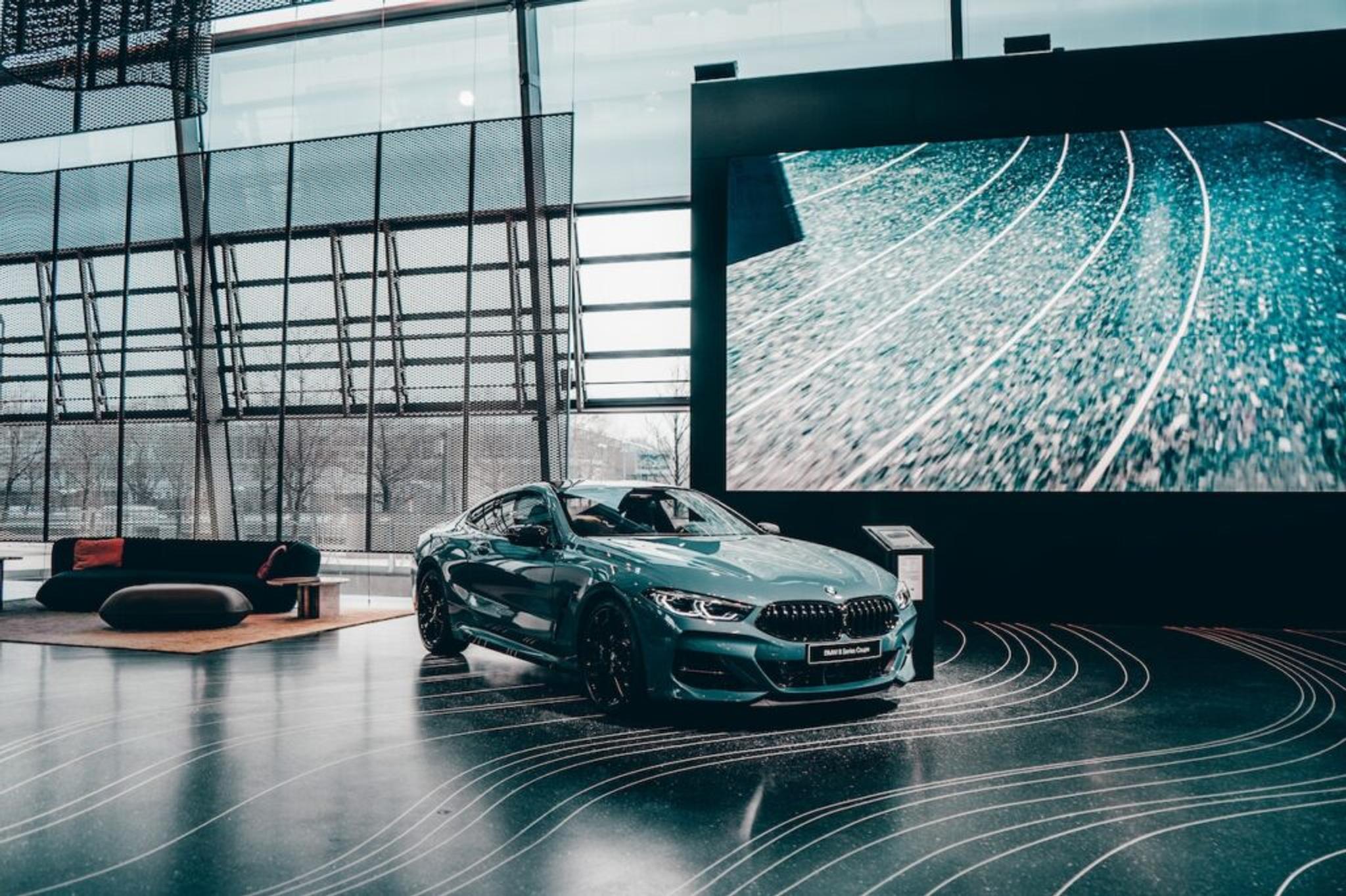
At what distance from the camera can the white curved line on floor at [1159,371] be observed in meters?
7.59

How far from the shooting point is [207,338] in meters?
Result: 10.1

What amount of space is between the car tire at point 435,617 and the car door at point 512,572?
0.36 meters

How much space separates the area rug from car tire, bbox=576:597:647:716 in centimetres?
320

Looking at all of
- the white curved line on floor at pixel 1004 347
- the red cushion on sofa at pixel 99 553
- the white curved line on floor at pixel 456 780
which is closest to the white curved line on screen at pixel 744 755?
the white curved line on floor at pixel 456 780

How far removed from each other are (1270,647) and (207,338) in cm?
983

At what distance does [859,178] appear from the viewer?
8523 mm

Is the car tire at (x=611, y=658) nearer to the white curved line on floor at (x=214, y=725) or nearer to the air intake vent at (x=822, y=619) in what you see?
the air intake vent at (x=822, y=619)

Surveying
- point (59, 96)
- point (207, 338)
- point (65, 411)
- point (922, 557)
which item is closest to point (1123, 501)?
point (922, 557)

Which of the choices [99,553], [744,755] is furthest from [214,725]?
[99,553]

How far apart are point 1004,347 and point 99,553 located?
820 centimetres

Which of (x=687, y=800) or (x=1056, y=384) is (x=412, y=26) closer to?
(x=1056, y=384)

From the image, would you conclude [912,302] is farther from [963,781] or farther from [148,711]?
[148,711]

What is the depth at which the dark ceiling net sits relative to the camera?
15.9ft

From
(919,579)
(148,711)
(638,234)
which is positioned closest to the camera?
(148,711)
